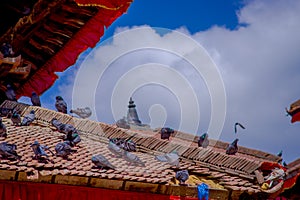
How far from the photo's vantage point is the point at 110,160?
22.6ft

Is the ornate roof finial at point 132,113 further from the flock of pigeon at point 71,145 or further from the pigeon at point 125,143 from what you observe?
the pigeon at point 125,143

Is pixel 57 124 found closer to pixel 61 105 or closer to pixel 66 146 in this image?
pixel 61 105

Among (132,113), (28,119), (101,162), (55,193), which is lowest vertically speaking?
(55,193)

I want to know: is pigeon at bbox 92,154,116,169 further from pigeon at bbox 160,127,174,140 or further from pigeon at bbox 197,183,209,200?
pigeon at bbox 160,127,174,140

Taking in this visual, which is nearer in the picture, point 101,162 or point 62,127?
point 101,162

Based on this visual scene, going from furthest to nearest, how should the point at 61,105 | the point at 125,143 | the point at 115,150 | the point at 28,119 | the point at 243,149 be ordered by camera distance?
the point at 243,149
the point at 61,105
the point at 28,119
the point at 125,143
the point at 115,150

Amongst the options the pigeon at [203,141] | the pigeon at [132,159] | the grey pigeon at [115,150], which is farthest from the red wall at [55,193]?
the pigeon at [203,141]

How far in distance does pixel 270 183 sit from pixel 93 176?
2.60 metres

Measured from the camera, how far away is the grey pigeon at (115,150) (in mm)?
7225

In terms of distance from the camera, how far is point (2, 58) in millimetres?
3352

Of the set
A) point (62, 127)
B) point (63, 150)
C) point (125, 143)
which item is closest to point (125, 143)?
point (125, 143)

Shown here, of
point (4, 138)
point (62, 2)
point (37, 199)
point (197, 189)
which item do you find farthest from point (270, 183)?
point (62, 2)

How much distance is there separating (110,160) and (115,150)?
44cm

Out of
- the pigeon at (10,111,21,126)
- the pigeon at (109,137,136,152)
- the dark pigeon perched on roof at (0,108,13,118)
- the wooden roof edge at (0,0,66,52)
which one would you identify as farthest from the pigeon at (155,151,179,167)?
the wooden roof edge at (0,0,66,52)
